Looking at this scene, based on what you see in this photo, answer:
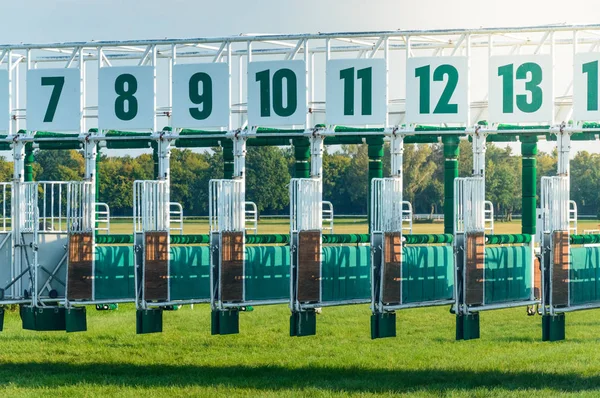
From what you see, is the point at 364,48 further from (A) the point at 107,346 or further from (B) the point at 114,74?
(A) the point at 107,346

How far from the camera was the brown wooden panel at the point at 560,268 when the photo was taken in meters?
15.0

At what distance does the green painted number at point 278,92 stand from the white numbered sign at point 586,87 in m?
4.01

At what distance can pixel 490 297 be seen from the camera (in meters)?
15.5

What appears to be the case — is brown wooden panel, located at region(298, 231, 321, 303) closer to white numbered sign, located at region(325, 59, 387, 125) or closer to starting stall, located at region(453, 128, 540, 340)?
white numbered sign, located at region(325, 59, 387, 125)

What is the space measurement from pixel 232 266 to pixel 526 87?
4.93 meters

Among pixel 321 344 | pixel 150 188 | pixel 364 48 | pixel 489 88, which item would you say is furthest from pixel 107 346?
pixel 489 88

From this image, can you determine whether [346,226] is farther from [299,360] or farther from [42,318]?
[42,318]

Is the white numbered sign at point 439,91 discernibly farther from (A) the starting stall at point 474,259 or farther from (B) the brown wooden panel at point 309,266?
(B) the brown wooden panel at point 309,266

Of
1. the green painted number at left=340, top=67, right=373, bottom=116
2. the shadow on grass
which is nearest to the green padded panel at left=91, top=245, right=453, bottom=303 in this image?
the shadow on grass

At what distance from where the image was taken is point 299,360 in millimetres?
18688

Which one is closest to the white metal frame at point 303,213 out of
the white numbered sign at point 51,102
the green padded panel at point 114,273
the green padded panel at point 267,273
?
the green padded panel at point 267,273

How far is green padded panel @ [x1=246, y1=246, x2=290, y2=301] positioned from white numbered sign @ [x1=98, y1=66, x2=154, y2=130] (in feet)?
8.61

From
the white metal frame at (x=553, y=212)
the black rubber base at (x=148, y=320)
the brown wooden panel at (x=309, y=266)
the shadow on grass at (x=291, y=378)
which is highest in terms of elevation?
the white metal frame at (x=553, y=212)

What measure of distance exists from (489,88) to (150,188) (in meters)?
5.10
